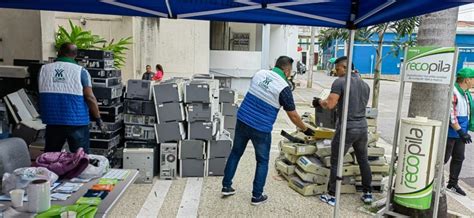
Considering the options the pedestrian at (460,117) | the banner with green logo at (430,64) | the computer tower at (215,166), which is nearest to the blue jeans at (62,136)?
the computer tower at (215,166)

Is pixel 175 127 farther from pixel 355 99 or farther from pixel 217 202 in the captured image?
pixel 355 99

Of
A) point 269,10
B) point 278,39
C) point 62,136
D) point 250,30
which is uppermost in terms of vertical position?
point 250,30

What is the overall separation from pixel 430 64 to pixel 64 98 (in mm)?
3486

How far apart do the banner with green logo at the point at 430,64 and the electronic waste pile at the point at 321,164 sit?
1.52 metres

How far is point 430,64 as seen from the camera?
3.24 metres

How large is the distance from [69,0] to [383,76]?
34.8m

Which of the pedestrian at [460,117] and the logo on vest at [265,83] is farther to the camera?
the pedestrian at [460,117]

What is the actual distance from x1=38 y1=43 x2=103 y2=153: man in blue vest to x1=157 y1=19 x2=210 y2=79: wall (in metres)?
10.3

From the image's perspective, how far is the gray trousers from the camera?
13.8 feet

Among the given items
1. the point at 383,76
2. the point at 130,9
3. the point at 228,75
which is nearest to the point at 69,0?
the point at 130,9

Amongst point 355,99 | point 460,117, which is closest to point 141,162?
point 355,99

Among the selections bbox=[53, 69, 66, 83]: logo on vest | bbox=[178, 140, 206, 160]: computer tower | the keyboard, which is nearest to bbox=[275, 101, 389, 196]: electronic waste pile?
bbox=[178, 140, 206, 160]: computer tower

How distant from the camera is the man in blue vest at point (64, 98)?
379 cm

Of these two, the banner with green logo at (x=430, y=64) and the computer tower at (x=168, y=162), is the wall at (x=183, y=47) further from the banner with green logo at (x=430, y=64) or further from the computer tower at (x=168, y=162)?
the banner with green logo at (x=430, y=64)
